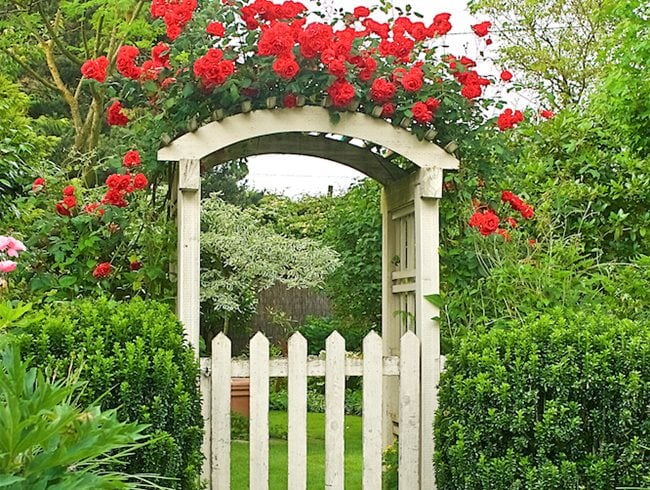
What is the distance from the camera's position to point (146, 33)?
9727 millimetres

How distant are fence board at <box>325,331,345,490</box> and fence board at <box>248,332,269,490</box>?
0.29m

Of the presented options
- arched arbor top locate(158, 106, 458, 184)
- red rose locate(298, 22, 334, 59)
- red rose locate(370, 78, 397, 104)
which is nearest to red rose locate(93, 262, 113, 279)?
arched arbor top locate(158, 106, 458, 184)

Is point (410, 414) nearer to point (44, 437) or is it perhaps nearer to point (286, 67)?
point (286, 67)

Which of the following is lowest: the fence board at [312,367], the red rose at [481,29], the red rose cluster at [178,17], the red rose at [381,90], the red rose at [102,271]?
the fence board at [312,367]

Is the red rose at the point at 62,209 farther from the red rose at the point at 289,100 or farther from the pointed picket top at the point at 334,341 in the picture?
the pointed picket top at the point at 334,341

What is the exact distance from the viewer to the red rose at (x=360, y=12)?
15.1 feet

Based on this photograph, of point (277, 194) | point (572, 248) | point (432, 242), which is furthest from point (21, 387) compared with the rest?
point (277, 194)

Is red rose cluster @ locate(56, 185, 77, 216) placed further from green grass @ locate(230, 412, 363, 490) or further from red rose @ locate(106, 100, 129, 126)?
green grass @ locate(230, 412, 363, 490)

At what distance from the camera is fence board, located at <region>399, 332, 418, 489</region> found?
4344 mm

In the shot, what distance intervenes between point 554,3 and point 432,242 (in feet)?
33.9

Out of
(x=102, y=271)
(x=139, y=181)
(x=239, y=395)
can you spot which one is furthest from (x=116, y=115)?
(x=239, y=395)

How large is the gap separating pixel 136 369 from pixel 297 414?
3.41ft

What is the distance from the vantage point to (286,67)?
4.20 m

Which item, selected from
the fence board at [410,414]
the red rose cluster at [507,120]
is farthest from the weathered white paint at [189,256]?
the red rose cluster at [507,120]
